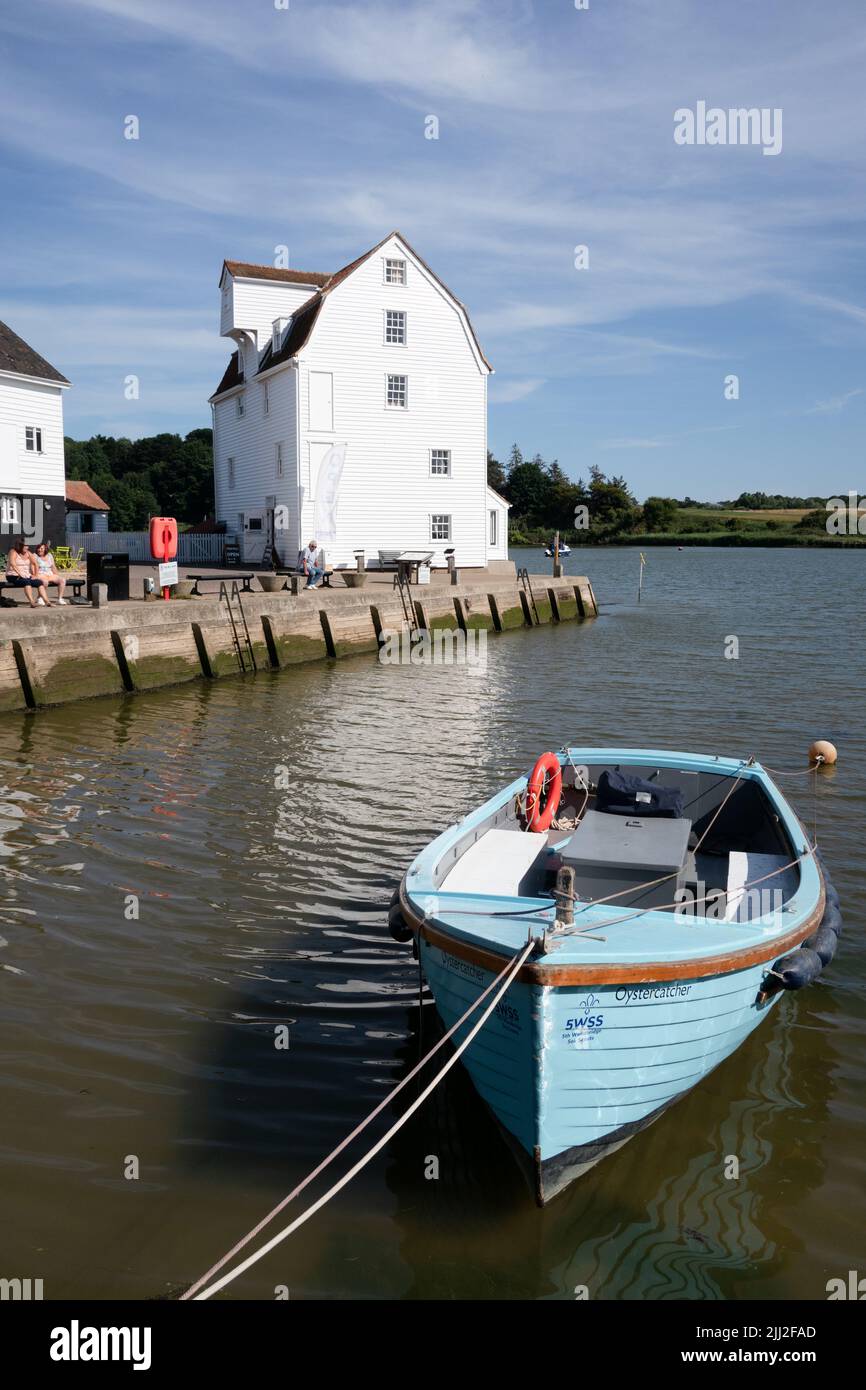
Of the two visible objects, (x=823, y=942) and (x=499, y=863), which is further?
(x=499, y=863)

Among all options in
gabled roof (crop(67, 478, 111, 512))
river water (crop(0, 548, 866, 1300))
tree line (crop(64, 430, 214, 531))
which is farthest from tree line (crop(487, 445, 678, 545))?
river water (crop(0, 548, 866, 1300))

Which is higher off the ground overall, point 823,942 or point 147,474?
point 147,474

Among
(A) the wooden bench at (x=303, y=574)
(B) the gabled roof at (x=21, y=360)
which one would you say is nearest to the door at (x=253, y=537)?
(A) the wooden bench at (x=303, y=574)

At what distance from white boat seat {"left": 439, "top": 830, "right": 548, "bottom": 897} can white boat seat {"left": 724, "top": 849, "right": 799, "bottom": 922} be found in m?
1.52

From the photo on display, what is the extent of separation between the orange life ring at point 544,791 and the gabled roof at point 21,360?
2883cm

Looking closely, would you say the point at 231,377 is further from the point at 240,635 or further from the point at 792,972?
the point at 792,972

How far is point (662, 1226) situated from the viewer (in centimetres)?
592

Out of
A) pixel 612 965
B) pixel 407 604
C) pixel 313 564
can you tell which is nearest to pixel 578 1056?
pixel 612 965

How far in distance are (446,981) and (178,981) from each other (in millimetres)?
2926

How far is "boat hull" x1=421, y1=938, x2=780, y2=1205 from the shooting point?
5707 millimetres

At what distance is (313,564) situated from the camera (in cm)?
3238

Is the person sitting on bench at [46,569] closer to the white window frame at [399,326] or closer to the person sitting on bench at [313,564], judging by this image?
the person sitting on bench at [313,564]

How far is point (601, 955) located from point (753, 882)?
8.42 feet
